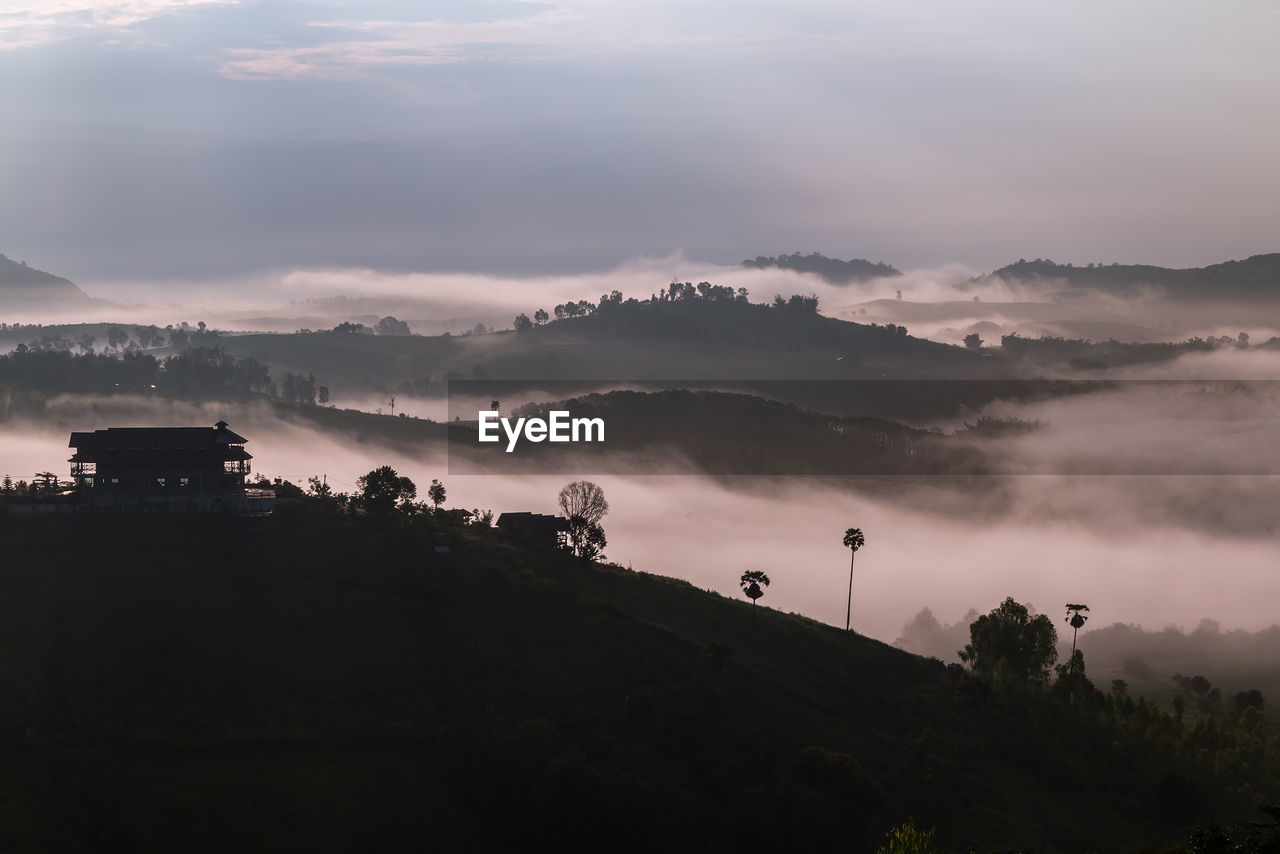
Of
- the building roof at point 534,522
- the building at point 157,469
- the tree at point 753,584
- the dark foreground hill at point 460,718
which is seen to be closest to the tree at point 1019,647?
the dark foreground hill at point 460,718

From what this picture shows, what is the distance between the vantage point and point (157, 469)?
170 metres

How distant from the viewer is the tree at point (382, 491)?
176m

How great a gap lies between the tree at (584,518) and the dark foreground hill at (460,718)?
17.9 ft

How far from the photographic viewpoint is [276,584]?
509 feet

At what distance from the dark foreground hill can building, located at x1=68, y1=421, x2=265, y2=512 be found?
6933 millimetres

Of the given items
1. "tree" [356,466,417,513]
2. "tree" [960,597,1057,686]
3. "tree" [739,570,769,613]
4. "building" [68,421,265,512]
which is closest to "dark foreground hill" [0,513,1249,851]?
"tree" [356,466,417,513]

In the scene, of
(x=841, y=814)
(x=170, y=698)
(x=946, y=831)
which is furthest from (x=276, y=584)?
(x=946, y=831)

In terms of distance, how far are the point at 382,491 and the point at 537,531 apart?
22.9m

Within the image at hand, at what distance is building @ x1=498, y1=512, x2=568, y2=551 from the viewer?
180375mm

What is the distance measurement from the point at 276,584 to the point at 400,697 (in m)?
25.9

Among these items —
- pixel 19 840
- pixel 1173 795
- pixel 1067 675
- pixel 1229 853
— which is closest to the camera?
pixel 1229 853

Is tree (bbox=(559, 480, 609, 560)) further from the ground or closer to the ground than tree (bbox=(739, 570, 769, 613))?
further from the ground

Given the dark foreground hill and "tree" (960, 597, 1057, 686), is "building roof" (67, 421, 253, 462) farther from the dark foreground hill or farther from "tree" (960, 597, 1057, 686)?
"tree" (960, 597, 1057, 686)

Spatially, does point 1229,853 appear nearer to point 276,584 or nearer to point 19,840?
point 19,840
